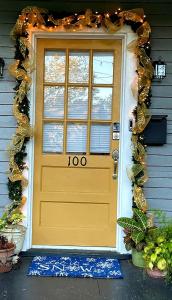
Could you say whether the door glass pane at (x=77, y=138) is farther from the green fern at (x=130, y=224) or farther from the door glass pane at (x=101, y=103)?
the green fern at (x=130, y=224)

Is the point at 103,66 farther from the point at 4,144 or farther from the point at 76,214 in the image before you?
the point at 76,214

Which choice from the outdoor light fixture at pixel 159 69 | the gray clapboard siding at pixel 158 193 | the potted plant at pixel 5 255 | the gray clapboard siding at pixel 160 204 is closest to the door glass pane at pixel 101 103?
the outdoor light fixture at pixel 159 69

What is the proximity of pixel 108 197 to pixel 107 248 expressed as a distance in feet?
1.72

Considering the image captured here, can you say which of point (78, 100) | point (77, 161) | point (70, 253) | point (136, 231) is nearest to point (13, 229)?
point (70, 253)

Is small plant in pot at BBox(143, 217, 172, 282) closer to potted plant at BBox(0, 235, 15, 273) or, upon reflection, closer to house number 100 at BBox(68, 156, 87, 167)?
house number 100 at BBox(68, 156, 87, 167)

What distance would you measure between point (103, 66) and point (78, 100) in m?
0.42

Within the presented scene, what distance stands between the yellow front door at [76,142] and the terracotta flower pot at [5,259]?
497 mm

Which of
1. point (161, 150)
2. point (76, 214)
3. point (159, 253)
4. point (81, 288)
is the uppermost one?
point (161, 150)

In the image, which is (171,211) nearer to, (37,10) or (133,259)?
(133,259)

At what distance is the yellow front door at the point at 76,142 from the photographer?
3812 mm

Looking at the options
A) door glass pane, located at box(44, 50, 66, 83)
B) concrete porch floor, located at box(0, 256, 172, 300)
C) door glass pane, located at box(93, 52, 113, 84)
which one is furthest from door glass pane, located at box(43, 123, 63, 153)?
concrete porch floor, located at box(0, 256, 172, 300)

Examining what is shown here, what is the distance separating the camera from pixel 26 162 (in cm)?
380

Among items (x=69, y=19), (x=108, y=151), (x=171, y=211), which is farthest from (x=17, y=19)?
(x=171, y=211)

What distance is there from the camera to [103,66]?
12.5 feet
